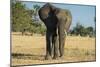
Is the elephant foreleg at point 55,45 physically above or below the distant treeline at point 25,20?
below

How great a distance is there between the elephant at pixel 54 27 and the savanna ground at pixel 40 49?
70mm

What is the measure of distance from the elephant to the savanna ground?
70 millimetres

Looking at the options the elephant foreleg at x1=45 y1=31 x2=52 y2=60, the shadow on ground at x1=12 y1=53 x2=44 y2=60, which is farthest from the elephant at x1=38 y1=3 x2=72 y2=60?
the shadow on ground at x1=12 y1=53 x2=44 y2=60

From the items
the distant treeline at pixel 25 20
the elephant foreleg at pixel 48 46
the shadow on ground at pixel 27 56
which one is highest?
the distant treeline at pixel 25 20

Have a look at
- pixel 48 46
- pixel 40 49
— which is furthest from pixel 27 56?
pixel 48 46

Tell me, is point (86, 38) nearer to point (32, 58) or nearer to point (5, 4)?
point (32, 58)

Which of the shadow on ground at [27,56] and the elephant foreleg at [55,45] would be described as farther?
the elephant foreleg at [55,45]

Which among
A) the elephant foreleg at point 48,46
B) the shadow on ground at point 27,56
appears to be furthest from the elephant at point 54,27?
the shadow on ground at point 27,56

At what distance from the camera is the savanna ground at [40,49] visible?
2758mm

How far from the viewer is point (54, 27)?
2.97 meters

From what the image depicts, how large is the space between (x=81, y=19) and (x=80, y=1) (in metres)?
0.25

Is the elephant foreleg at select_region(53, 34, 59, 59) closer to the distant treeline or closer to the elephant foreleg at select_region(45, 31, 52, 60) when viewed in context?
the elephant foreleg at select_region(45, 31, 52, 60)

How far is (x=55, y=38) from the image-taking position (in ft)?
9.83

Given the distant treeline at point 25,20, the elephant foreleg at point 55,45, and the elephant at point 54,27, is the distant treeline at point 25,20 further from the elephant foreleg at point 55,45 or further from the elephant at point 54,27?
the elephant foreleg at point 55,45
